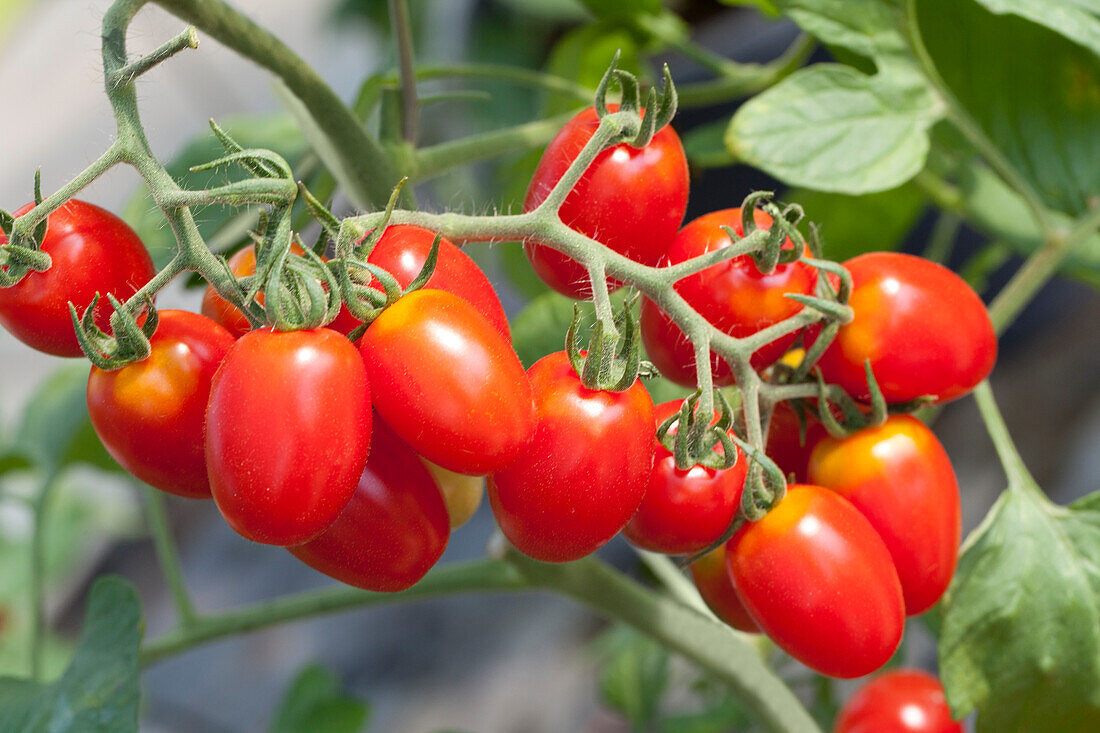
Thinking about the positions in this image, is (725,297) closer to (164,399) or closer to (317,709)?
(164,399)

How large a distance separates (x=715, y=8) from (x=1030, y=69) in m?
1.01

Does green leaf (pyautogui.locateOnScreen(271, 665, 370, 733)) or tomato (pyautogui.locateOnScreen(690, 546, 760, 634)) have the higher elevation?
tomato (pyautogui.locateOnScreen(690, 546, 760, 634))

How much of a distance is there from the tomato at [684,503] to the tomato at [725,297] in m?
0.03

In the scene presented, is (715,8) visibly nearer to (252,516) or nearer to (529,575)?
(529,575)

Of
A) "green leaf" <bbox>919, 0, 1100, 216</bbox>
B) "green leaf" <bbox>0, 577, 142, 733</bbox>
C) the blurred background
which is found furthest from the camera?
the blurred background

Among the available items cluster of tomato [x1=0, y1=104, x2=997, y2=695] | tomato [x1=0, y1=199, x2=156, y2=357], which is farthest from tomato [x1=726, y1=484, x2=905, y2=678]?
tomato [x1=0, y1=199, x2=156, y2=357]

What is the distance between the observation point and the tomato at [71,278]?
304 mm

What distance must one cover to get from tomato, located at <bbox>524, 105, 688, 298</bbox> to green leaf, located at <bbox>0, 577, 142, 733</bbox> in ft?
0.81

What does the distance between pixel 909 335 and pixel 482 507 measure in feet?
3.61

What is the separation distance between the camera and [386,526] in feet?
1.02

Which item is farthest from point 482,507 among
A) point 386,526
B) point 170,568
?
point 386,526

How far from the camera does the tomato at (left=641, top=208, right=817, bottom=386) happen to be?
35 centimetres

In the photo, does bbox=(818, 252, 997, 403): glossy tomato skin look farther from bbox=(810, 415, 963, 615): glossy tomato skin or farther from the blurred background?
the blurred background

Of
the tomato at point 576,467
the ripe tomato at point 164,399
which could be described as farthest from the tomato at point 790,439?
the ripe tomato at point 164,399
